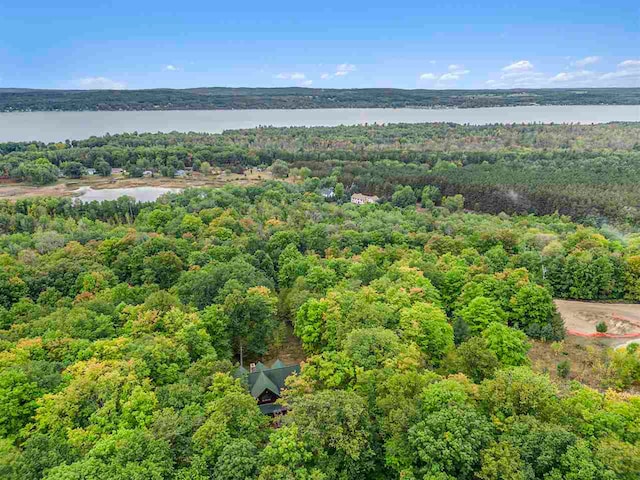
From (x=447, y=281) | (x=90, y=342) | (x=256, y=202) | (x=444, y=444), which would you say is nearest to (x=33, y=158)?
(x=256, y=202)

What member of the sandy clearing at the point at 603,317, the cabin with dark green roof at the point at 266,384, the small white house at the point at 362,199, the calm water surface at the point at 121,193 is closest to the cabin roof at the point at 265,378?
the cabin with dark green roof at the point at 266,384

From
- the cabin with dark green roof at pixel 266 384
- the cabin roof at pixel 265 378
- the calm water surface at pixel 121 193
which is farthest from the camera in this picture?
the calm water surface at pixel 121 193

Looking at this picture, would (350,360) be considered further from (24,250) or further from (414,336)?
(24,250)

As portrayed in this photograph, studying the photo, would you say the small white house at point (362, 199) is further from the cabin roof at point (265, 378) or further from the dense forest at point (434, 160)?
the cabin roof at point (265, 378)

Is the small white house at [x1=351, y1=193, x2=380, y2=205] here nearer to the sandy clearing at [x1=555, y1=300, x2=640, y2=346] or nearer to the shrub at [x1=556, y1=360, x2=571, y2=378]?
the sandy clearing at [x1=555, y1=300, x2=640, y2=346]

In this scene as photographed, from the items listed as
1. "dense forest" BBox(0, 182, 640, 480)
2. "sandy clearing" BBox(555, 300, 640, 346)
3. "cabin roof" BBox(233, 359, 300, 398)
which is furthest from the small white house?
"cabin roof" BBox(233, 359, 300, 398)

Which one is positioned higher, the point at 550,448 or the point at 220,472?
the point at 550,448
